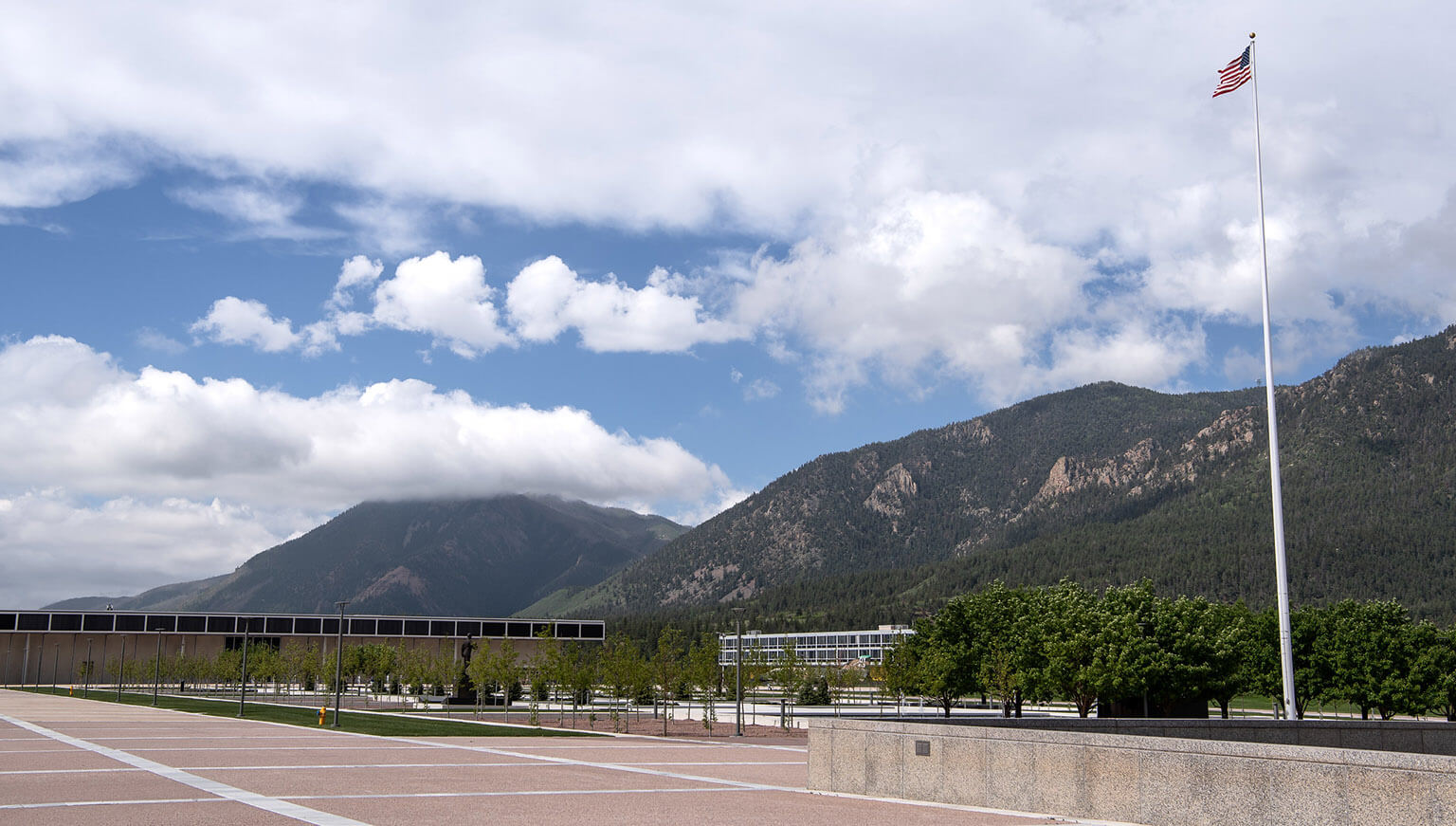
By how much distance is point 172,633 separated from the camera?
404 ft

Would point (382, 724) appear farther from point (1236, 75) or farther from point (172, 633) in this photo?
point (172, 633)

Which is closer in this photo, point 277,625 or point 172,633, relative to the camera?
point 172,633

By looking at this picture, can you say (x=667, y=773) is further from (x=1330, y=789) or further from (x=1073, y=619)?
(x=1073, y=619)

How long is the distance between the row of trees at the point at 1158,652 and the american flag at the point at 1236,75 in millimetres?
27526

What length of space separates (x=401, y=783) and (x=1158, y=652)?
4075 cm

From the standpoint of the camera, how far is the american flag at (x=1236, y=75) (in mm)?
34375

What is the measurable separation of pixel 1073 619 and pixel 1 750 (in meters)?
45.4

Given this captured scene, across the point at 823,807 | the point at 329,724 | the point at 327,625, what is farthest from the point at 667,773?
the point at 327,625

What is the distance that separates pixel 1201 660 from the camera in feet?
175

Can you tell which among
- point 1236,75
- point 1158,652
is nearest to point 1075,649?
point 1158,652

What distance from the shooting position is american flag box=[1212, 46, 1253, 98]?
34.4m

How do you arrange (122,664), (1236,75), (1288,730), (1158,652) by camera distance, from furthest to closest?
(122,664), (1158,652), (1236,75), (1288,730)

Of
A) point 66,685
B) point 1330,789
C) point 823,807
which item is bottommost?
point 66,685

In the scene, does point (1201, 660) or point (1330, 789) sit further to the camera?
point (1201, 660)
